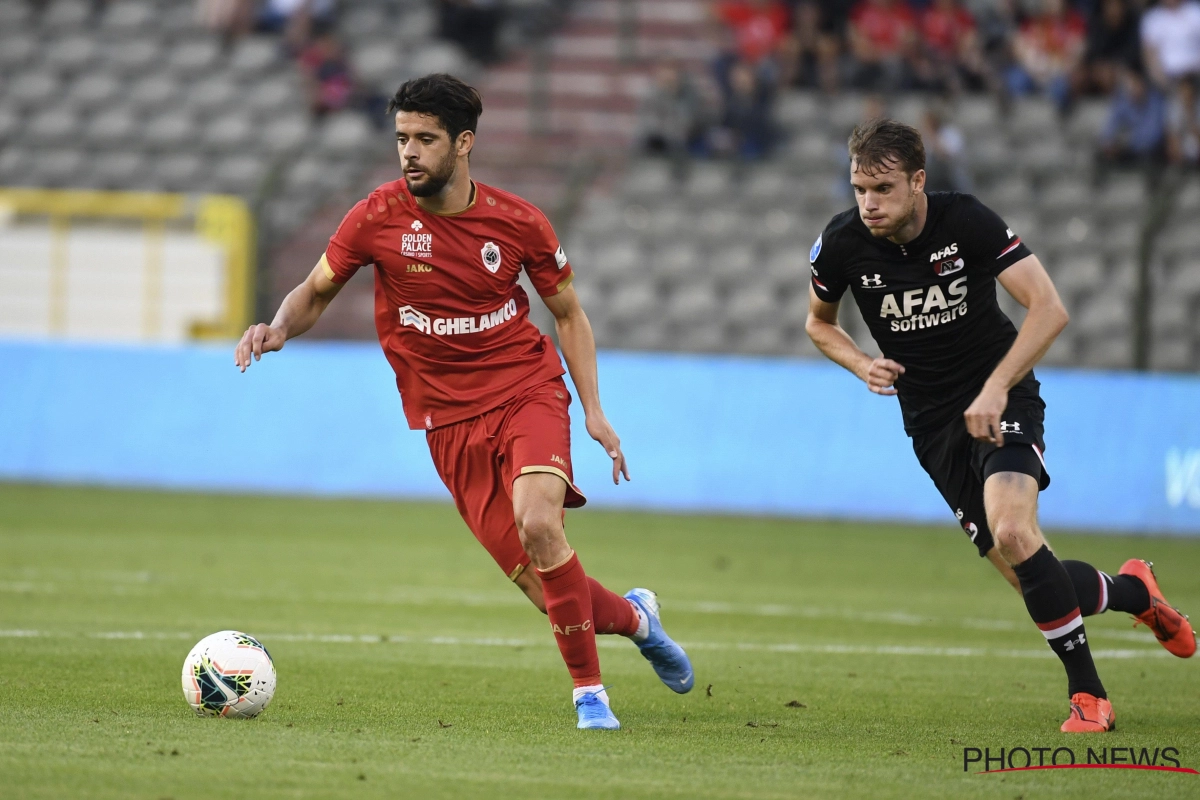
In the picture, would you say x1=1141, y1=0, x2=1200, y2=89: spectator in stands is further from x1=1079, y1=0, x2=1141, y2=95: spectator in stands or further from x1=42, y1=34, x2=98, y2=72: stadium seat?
x1=42, y1=34, x2=98, y2=72: stadium seat

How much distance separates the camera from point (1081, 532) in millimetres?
14852

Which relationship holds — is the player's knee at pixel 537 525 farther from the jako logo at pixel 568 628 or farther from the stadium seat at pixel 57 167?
the stadium seat at pixel 57 167

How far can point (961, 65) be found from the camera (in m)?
20.0

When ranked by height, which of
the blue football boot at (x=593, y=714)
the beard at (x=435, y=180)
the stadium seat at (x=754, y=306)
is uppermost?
the beard at (x=435, y=180)

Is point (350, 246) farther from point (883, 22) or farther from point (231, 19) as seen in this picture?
point (231, 19)

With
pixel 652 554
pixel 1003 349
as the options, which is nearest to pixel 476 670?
pixel 1003 349

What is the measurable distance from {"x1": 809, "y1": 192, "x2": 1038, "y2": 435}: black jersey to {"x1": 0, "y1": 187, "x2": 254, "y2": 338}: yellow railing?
12384mm

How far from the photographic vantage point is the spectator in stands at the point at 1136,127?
18078 mm

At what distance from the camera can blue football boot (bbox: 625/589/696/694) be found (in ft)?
21.5

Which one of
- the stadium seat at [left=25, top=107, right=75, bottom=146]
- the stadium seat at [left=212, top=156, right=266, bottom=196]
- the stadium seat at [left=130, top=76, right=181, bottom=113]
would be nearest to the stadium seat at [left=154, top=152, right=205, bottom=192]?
the stadium seat at [left=212, top=156, right=266, bottom=196]

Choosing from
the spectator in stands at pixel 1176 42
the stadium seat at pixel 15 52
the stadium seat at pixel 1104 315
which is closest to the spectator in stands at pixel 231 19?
the stadium seat at pixel 15 52

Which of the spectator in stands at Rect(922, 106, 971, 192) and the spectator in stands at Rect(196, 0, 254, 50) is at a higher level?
the spectator in stands at Rect(196, 0, 254, 50)

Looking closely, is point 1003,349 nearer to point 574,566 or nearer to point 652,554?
point 574,566

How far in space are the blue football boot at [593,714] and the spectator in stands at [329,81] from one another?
16.7 meters
